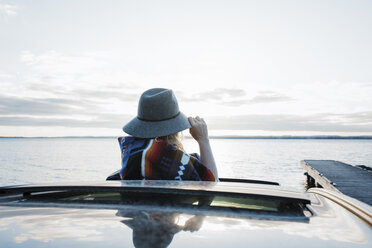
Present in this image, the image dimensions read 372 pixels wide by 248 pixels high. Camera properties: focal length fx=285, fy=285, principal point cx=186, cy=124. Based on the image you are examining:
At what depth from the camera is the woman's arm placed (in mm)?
2729

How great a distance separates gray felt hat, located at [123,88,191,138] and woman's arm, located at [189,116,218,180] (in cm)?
19

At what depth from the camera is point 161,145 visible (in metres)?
2.35

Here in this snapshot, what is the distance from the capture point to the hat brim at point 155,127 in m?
2.56

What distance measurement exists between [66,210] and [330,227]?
1.16 metres

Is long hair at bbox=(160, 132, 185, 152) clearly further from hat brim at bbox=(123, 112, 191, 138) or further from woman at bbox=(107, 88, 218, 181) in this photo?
hat brim at bbox=(123, 112, 191, 138)

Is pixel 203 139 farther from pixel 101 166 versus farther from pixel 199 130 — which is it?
pixel 101 166

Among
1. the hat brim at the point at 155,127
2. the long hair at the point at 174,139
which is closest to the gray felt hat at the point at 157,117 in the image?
the hat brim at the point at 155,127

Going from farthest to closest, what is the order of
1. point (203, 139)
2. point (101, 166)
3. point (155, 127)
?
point (101, 166) → point (203, 139) → point (155, 127)

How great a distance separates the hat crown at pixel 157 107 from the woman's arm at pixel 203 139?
0.85 feet

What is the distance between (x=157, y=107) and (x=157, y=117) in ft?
0.33

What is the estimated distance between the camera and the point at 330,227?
45.6 inches

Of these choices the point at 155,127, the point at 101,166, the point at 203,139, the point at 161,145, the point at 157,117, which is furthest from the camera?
the point at 101,166

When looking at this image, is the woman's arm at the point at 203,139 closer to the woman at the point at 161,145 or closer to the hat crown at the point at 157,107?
the woman at the point at 161,145

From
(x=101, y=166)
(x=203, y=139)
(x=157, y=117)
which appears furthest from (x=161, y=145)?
(x=101, y=166)
